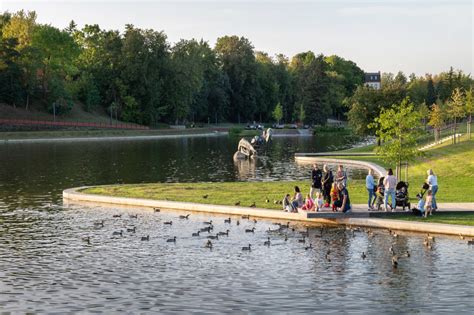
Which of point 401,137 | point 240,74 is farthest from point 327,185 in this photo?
point 240,74

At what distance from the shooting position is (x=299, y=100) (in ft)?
623

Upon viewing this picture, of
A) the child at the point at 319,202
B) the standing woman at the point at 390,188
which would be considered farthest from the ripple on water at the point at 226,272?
the standing woman at the point at 390,188

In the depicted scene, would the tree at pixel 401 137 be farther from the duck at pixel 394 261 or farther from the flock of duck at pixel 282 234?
the duck at pixel 394 261

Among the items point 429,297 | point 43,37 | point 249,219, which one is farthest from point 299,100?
point 429,297

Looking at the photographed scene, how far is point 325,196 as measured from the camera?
111 ft

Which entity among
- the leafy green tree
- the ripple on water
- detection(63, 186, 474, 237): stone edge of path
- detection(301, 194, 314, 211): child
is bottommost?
the ripple on water

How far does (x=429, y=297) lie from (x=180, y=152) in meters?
73.6

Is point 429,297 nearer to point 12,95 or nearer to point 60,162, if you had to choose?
point 60,162

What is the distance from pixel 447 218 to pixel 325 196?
6627 mm

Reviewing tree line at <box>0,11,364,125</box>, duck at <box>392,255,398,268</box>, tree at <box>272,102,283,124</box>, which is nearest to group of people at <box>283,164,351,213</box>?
duck at <box>392,255,398,268</box>

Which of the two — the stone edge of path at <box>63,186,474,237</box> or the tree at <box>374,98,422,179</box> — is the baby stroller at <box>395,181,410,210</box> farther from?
the tree at <box>374,98,422,179</box>

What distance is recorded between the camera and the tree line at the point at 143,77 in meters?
136

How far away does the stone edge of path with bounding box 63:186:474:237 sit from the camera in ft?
92.0

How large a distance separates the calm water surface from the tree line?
10410cm
